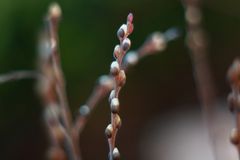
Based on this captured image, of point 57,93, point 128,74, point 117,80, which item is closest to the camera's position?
point 117,80

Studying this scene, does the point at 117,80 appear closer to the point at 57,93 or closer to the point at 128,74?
the point at 57,93

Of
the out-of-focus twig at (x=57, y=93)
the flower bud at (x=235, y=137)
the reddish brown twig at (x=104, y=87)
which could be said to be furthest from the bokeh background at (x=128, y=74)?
the flower bud at (x=235, y=137)

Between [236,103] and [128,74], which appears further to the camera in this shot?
[128,74]

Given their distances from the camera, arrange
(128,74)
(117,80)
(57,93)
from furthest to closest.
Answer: (128,74) < (57,93) < (117,80)

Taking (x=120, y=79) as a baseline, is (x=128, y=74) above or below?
above

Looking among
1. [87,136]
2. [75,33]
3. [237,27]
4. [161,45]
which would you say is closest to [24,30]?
[75,33]

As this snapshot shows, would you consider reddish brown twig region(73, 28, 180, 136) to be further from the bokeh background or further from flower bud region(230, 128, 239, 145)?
the bokeh background

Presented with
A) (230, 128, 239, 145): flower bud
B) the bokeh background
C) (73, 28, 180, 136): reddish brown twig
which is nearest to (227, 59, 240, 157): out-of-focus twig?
(230, 128, 239, 145): flower bud

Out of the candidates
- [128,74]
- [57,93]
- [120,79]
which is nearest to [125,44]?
[120,79]

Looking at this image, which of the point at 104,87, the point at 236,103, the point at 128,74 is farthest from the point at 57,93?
the point at 128,74
